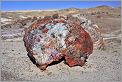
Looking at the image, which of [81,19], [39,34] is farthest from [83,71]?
[81,19]

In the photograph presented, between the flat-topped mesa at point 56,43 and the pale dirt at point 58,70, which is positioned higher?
the flat-topped mesa at point 56,43

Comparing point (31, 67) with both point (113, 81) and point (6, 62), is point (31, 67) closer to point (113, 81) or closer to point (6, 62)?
point (6, 62)

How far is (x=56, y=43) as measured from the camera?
9992 millimetres

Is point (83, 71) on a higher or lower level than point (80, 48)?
lower

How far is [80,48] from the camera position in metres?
10.3

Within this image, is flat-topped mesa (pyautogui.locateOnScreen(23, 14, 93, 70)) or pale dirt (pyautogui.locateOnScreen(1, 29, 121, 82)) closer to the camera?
pale dirt (pyautogui.locateOnScreen(1, 29, 121, 82))

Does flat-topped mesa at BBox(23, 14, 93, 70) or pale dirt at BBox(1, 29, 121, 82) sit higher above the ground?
flat-topped mesa at BBox(23, 14, 93, 70)

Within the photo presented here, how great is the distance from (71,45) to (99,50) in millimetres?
3952

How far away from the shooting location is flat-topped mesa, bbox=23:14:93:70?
32.5 feet

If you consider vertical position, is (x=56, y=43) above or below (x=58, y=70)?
above

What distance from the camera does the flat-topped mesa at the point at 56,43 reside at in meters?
9.90

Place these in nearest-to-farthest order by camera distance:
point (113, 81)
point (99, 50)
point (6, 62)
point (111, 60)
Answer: point (113, 81) → point (6, 62) → point (111, 60) → point (99, 50)

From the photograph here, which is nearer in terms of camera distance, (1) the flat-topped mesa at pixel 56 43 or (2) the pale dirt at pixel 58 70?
(2) the pale dirt at pixel 58 70

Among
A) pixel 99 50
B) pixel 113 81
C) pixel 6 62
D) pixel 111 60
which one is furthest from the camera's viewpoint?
pixel 99 50
